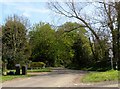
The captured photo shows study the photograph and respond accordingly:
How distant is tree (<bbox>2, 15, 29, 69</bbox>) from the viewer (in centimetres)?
4862

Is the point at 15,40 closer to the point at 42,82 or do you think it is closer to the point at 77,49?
the point at 77,49

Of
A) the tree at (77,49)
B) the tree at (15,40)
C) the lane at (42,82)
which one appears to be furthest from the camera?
the tree at (77,49)

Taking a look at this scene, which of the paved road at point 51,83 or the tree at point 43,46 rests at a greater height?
the tree at point 43,46

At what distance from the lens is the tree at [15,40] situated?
4862 cm

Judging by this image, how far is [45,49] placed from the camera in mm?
69375

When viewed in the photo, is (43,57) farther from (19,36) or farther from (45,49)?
(19,36)

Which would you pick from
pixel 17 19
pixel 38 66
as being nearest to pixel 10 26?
pixel 17 19

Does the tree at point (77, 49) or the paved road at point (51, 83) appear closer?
the paved road at point (51, 83)

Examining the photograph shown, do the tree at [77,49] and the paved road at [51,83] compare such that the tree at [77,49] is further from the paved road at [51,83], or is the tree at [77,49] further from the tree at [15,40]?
the paved road at [51,83]

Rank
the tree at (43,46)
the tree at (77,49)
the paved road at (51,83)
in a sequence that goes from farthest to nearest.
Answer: the tree at (43,46), the tree at (77,49), the paved road at (51,83)

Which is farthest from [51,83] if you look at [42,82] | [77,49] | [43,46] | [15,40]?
[43,46]

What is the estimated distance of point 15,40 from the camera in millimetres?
52344

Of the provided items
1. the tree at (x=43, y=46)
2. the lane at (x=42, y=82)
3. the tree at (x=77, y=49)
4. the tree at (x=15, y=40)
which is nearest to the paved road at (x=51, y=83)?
the lane at (x=42, y=82)

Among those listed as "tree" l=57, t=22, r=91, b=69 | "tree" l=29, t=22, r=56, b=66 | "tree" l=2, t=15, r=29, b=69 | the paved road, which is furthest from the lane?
"tree" l=29, t=22, r=56, b=66
